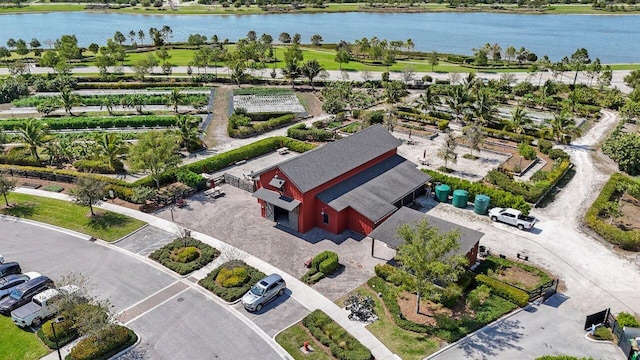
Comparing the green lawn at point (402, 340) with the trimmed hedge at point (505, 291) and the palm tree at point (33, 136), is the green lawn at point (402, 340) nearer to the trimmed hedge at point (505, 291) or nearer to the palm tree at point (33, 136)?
the trimmed hedge at point (505, 291)

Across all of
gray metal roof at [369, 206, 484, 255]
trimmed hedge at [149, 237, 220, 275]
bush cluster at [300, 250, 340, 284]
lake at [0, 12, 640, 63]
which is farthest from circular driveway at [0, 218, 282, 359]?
lake at [0, 12, 640, 63]

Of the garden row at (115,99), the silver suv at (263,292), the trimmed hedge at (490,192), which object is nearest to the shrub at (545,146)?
the trimmed hedge at (490,192)

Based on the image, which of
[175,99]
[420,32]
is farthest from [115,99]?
[420,32]

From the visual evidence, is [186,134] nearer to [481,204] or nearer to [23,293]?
[23,293]

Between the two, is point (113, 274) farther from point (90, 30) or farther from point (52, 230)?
point (90, 30)

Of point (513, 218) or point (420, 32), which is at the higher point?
point (420, 32)
